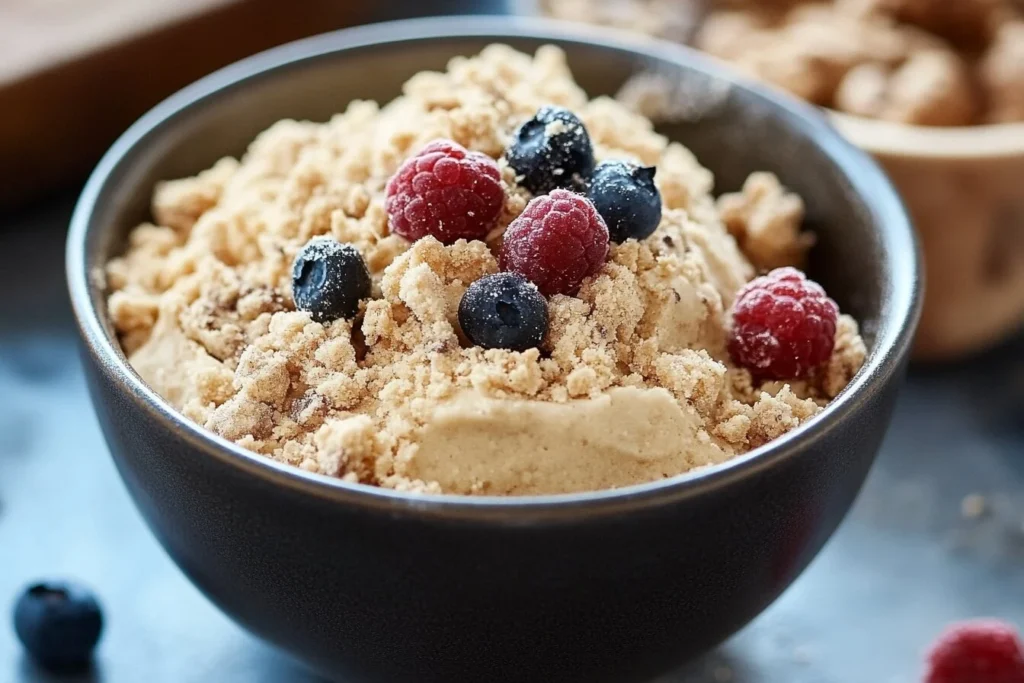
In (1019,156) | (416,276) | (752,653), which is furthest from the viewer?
(1019,156)

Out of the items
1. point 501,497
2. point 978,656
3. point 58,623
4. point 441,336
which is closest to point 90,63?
point 58,623

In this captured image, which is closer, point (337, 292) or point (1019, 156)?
point (337, 292)

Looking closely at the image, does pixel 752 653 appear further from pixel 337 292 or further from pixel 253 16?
pixel 253 16

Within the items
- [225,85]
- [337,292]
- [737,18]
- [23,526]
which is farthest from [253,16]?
[337,292]

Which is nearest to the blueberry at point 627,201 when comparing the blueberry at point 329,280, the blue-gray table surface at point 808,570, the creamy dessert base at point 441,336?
the creamy dessert base at point 441,336

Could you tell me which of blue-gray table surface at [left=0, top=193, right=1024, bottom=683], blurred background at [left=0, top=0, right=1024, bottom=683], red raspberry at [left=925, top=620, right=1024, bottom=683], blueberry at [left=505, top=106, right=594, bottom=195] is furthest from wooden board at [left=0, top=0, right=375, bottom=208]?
red raspberry at [left=925, top=620, right=1024, bottom=683]

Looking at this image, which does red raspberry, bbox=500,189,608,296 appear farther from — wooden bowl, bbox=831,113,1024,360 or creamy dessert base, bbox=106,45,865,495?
wooden bowl, bbox=831,113,1024,360

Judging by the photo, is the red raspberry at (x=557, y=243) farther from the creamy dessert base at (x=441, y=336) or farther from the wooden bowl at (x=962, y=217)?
the wooden bowl at (x=962, y=217)

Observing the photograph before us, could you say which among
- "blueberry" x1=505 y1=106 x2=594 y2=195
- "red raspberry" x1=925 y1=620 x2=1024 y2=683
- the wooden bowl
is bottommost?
"red raspberry" x1=925 y1=620 x2=1024 y2=683
